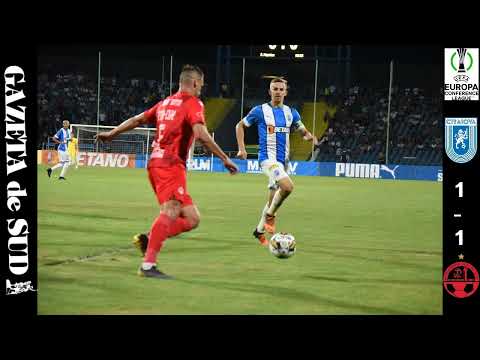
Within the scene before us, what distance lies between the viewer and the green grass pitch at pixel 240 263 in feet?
25.6

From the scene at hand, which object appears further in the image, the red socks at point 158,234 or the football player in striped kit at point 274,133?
the football player in striped kit at point 274,133

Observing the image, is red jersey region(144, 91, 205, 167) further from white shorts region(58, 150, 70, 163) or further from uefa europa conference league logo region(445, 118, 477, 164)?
white shorts region(58, 150, 70, 163)

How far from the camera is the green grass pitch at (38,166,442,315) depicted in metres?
7.81

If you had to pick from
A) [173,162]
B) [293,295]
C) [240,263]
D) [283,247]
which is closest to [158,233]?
[173,162]

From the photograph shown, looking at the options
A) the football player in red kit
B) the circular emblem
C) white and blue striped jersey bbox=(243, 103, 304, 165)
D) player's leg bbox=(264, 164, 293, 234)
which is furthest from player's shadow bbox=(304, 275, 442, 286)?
white and blue striped jersey bbox=(243, 103, 304, 165)

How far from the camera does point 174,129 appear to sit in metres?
9.11

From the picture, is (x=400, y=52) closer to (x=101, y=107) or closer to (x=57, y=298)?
(x=101, y=107)

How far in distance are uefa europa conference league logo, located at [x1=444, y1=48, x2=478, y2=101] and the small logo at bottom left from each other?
13.2 ft

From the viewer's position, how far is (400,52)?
52.8m

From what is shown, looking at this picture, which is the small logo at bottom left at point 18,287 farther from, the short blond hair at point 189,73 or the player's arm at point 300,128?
the player's arm at point 300,128

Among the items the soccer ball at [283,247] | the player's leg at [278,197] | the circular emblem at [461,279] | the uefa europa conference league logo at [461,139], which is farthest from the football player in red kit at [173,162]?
the player's leg at [278,197]

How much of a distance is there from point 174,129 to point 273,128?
4.81m

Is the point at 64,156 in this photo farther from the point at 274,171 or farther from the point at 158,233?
the point at 158,233

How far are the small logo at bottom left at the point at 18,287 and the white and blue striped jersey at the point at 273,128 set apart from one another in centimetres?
756
